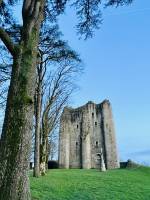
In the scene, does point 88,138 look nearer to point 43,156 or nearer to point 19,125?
point 43,156

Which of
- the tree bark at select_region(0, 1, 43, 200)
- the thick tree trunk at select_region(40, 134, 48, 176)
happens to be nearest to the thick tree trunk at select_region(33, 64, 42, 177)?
the thick tree trunk at select_region(40, 134, 48, 176)

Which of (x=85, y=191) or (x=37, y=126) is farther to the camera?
(x=37, y=126)

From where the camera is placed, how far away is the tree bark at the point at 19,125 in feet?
19.5

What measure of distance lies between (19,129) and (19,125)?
8 centimetres

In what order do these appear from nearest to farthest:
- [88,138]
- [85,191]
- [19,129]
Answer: [19,129]
[85,191]
[88,138]

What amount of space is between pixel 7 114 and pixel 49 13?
19.1 ft

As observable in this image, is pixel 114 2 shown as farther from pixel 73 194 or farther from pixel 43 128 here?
pixel 43 128

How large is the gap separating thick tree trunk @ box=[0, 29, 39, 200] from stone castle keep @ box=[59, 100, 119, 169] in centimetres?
3755

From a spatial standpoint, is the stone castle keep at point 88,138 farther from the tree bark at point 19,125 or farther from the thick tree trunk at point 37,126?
the tree bark at point 19,125

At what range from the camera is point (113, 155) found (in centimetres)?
4522

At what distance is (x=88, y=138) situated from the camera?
47.8 metres

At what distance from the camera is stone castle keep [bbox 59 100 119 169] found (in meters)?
45.4

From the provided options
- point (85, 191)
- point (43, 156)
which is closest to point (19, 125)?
point (85, 191)

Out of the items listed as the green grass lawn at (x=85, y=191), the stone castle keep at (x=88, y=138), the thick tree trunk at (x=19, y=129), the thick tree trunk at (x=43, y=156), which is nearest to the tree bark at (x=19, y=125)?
the thick tree trunk at (x=19, y=129)
